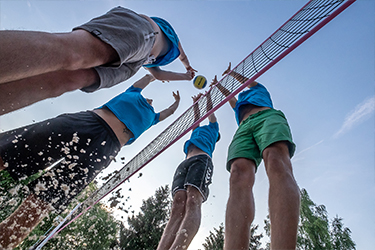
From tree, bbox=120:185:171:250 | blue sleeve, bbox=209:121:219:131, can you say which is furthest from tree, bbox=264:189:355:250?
blue sleeve, bbox=209:121:219:131

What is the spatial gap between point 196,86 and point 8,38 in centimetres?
503

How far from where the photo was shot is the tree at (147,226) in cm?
2388

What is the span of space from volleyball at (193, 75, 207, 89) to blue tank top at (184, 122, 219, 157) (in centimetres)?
116

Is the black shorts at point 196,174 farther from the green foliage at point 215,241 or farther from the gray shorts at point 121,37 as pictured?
the green foliage at point 215,241

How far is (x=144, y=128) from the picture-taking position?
344 cm

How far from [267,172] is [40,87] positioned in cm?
232

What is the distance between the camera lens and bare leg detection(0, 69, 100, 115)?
6.00 ft

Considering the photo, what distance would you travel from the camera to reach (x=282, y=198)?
1.71 m

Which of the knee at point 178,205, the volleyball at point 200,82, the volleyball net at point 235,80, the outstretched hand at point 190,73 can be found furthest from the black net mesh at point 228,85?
A: the volleyball at point 200,82

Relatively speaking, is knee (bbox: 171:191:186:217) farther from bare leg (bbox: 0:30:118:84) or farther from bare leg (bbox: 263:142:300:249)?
bare leg (bbox: 0:30:118:84)

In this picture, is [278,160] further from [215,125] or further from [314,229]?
[314,229]

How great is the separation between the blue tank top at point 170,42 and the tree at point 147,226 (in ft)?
81.4

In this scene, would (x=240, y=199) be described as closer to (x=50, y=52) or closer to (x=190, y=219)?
(x=190, y=219)

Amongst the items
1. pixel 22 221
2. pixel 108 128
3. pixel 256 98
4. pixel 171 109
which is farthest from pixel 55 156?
pixel 256 98
